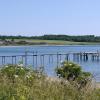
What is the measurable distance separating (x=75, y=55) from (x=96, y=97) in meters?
92.5

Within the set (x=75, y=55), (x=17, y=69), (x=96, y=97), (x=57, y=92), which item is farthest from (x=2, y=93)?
(x=75, y=55)

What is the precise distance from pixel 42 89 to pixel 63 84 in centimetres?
120

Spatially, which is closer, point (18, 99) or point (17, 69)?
point (18, 99)

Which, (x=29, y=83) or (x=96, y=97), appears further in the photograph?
(x=29, y=83)

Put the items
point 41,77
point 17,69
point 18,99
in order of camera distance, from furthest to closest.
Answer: point 17,69, point 41,77, point 18,99

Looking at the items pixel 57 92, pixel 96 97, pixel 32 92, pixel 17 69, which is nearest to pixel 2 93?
pixel 32 92

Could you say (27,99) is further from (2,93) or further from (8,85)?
(8,85)

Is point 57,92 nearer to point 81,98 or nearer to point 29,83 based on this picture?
point 81,98

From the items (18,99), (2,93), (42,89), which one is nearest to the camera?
(18,99)

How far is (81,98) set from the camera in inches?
325

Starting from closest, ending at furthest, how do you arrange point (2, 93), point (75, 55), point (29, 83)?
point (2, 93)
point (29, 83)
point (75, 55)

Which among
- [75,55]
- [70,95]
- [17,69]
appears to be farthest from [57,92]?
[75,55]

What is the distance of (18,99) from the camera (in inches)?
297

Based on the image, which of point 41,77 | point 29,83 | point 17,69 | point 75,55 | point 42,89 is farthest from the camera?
point 75,55
